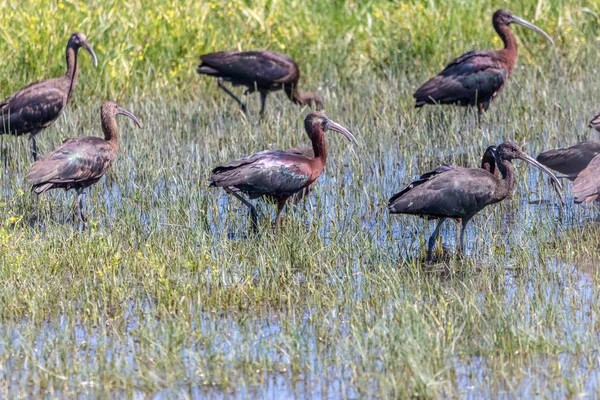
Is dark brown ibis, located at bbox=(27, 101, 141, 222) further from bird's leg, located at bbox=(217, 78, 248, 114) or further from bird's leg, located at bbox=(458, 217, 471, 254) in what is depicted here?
bird's leg, located at bbox=(217, 78, 248, 114)

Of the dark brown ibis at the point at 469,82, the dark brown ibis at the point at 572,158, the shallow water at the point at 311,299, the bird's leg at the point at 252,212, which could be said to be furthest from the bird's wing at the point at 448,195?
the dark brown ibis at the point at 469,82

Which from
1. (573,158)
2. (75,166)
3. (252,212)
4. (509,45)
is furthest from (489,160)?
(509,45)

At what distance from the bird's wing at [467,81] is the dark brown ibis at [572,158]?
224 centimetres

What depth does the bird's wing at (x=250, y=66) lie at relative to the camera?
11609mm

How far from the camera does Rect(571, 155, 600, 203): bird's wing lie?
7434 mm

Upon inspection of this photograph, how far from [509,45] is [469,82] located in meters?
0.92

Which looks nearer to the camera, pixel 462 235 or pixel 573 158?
pixel 462 235

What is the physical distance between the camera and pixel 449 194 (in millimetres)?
7012

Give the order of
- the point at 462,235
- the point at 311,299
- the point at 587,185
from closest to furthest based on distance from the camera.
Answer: the point at 311,299, the point at 462,235, the point at 587,185

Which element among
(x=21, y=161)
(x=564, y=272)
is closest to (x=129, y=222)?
(x=21, y=161)

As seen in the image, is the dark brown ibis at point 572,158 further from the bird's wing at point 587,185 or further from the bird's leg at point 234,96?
the bird's leg at point 234,96

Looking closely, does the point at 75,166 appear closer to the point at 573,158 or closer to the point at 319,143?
the point at 319,143

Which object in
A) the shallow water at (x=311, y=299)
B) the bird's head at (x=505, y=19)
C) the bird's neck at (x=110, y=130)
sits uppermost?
the bird's head at (x=505, y=19)

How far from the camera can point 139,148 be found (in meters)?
9.84
